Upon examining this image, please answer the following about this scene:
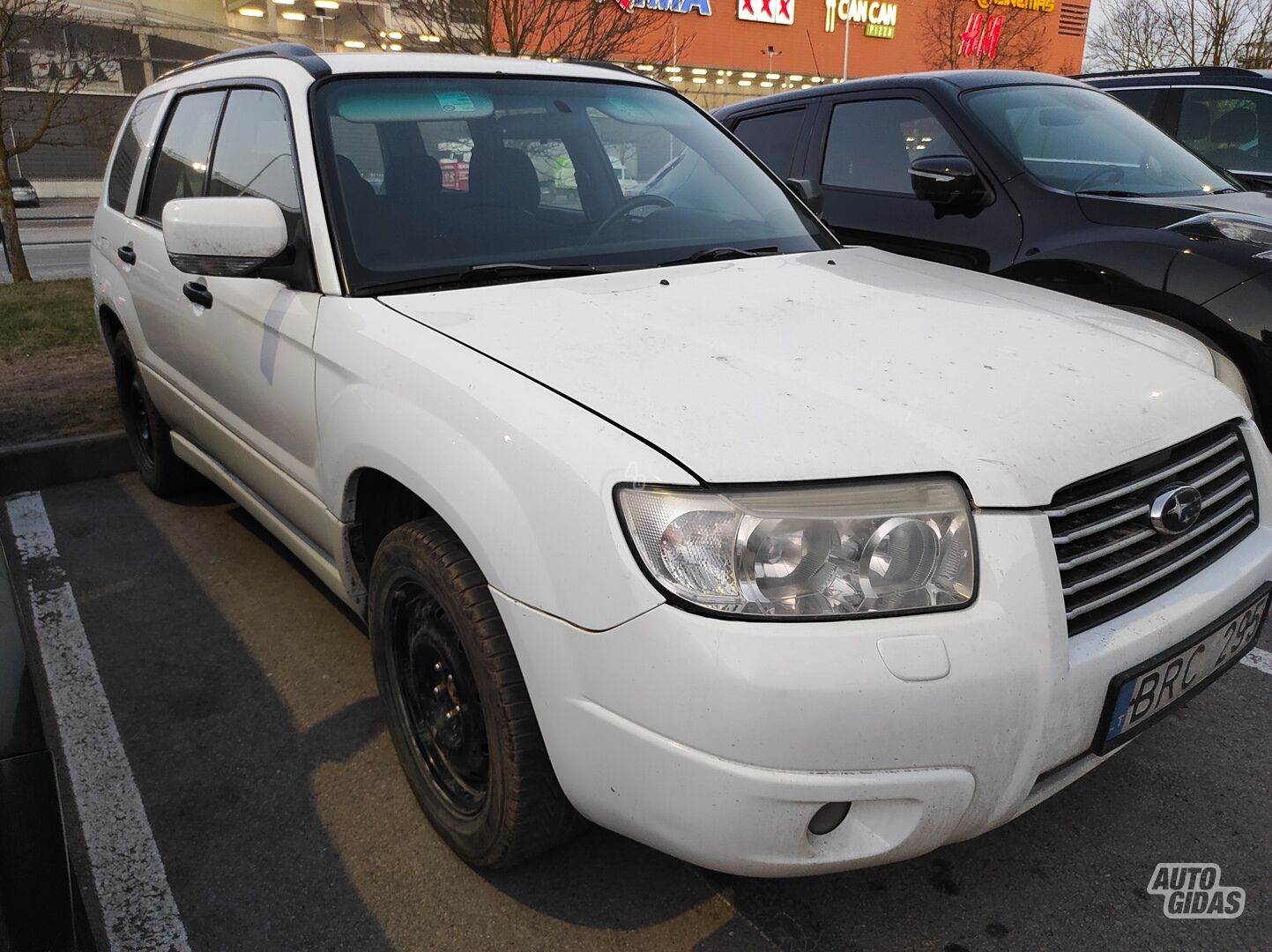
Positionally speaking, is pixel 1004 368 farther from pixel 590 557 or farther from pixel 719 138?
pixel 719 138

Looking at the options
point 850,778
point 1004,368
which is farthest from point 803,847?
point 1004,368

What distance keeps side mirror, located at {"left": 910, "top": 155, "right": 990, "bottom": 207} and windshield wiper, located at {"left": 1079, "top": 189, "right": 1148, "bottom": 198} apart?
0.43 metres

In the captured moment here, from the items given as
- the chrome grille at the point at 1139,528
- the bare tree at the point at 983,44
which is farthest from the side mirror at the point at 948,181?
the bare tree at the point at 983,44

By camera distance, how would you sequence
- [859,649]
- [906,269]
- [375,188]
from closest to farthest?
[859,649] < [375,188] < [906,269]

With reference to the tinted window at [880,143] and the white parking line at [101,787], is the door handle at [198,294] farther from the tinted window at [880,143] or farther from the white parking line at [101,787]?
the tinted window at [880,143]

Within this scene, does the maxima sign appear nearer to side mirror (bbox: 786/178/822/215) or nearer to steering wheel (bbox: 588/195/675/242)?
side mirror (bbox: 786/178/822/215)

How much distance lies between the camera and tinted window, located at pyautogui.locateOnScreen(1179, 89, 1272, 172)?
237 inches

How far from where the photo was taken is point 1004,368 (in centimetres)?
200

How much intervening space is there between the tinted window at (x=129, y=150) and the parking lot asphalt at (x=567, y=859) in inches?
86.1

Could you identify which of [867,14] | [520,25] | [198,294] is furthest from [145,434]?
[867,14]

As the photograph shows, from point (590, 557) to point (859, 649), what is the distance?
46 centimetres

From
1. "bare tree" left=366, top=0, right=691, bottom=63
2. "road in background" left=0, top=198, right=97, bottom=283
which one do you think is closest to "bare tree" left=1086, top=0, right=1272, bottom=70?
"bare tree" left=366, top=0, right=691, bottom=63

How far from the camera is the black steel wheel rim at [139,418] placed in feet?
14.5

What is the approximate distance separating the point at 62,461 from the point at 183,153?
1993mm
